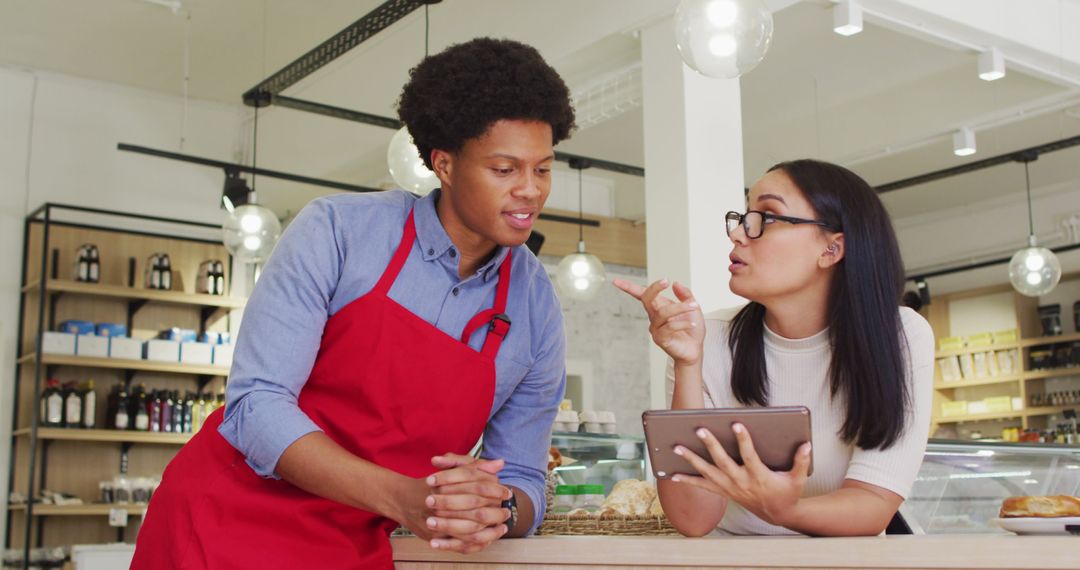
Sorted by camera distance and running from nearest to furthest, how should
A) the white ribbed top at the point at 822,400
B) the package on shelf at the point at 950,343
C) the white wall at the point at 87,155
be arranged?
the white ribbed top at the point at 822,400 < the white wall at the point at 87,155 < the package on shelf at the point at 950,343

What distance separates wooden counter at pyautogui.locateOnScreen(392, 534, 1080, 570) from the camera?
4.15ft

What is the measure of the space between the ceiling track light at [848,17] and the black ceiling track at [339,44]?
182 centimetres

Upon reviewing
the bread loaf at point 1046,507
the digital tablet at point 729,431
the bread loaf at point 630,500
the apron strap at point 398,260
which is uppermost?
the apron strap at point 398,260

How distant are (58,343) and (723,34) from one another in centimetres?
549

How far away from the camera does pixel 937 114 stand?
26.1 feet

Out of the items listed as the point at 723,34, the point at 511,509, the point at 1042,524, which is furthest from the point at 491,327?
the point at 723,34

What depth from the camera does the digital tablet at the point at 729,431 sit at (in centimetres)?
147

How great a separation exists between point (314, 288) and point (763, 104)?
696 centimetres

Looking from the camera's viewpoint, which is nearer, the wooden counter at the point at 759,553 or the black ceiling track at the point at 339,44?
the wooden counter at the point at 759,553

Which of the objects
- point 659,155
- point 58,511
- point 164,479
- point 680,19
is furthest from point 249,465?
point 58,511

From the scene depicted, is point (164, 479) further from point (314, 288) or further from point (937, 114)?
point (937, 114)

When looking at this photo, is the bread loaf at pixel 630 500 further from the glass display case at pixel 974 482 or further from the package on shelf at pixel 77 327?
the package on shelf at pixel 77 327

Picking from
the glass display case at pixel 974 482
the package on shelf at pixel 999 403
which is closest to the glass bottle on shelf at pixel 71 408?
the glass display case at pixel 974 482

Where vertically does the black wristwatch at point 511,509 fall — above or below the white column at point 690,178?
below
